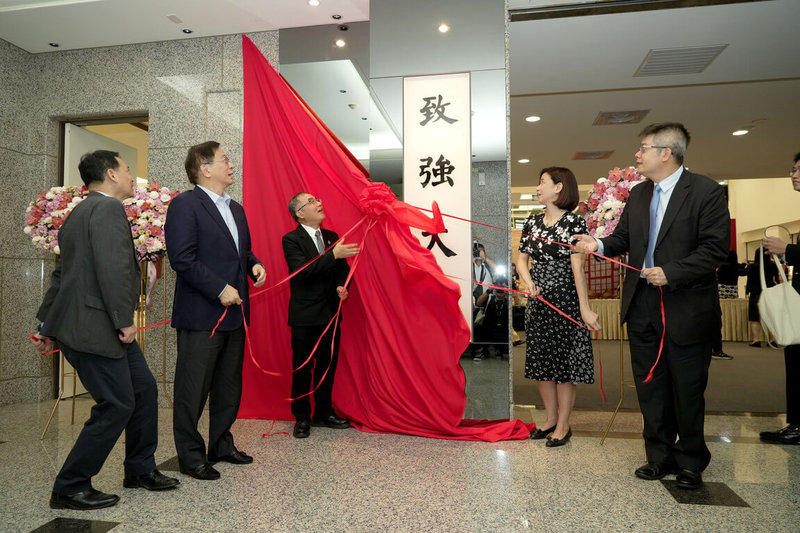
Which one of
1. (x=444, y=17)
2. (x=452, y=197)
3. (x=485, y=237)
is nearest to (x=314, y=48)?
(x=444, y=17)

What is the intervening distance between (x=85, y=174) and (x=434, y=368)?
1.91 meters

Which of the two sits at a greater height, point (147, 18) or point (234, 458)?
point (147, 18)

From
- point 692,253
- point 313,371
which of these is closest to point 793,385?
point 692,253

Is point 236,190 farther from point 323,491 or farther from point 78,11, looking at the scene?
point 323,491

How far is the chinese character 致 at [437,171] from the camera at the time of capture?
10.5ft

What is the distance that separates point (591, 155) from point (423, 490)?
611 centimetres

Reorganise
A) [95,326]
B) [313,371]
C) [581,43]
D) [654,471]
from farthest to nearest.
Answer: [581,43]
[313,371]
[654,471]
[95,326]

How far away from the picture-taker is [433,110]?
3.26 metres

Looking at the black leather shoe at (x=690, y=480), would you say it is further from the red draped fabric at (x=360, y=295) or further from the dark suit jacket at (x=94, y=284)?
the dark suit jacket at (x=94, y=284)

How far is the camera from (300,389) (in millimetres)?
2986

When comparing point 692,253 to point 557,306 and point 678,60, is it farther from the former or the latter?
point 678,60

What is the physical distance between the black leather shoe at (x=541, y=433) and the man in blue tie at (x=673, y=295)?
24.5 inches

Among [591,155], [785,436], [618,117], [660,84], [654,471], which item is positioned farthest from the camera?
[591,155]

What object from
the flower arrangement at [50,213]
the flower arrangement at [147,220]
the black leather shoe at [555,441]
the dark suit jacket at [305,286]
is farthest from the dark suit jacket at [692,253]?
the flower arrangement at [50,213]
